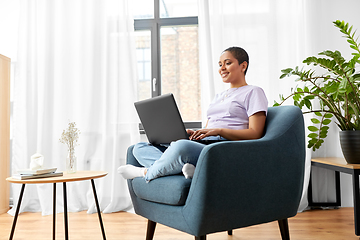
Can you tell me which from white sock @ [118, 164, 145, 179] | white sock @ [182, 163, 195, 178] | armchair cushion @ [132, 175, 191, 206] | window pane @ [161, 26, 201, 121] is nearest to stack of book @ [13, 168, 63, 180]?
white sock @ [118, 164, 145, 179]

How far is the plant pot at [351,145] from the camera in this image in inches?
78.2

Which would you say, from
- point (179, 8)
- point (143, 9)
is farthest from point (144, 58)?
point (179, 8)

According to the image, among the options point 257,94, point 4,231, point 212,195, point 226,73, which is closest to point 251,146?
point 212,195

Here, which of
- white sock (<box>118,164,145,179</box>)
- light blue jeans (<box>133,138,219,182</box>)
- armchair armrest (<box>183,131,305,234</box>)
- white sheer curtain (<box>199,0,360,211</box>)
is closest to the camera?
armchair armrest (<box>183,131,305,234</box>)

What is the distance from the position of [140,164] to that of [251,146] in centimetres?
70

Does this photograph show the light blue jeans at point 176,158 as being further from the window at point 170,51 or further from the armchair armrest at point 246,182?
the window at point 170,51

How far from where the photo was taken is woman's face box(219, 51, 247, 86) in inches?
71.9

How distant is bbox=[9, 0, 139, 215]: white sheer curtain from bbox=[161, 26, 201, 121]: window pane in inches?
16.0

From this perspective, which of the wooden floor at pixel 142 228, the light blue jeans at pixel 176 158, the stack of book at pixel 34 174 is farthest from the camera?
the wooden floor at pixel 142 228

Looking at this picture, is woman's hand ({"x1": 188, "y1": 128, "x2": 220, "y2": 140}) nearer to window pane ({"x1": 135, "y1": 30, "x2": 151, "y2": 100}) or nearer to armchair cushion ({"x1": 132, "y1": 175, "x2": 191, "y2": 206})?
armchair cushion ({"x1": 132, "y1": 175, "x2": 191, "y2": 206})

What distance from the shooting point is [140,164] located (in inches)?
70.1

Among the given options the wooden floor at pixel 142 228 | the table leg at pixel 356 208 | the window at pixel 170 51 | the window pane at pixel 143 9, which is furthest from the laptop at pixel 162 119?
the window pane at pixel 143 9

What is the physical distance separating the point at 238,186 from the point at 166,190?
0.31m

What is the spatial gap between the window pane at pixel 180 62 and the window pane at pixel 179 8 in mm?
121
